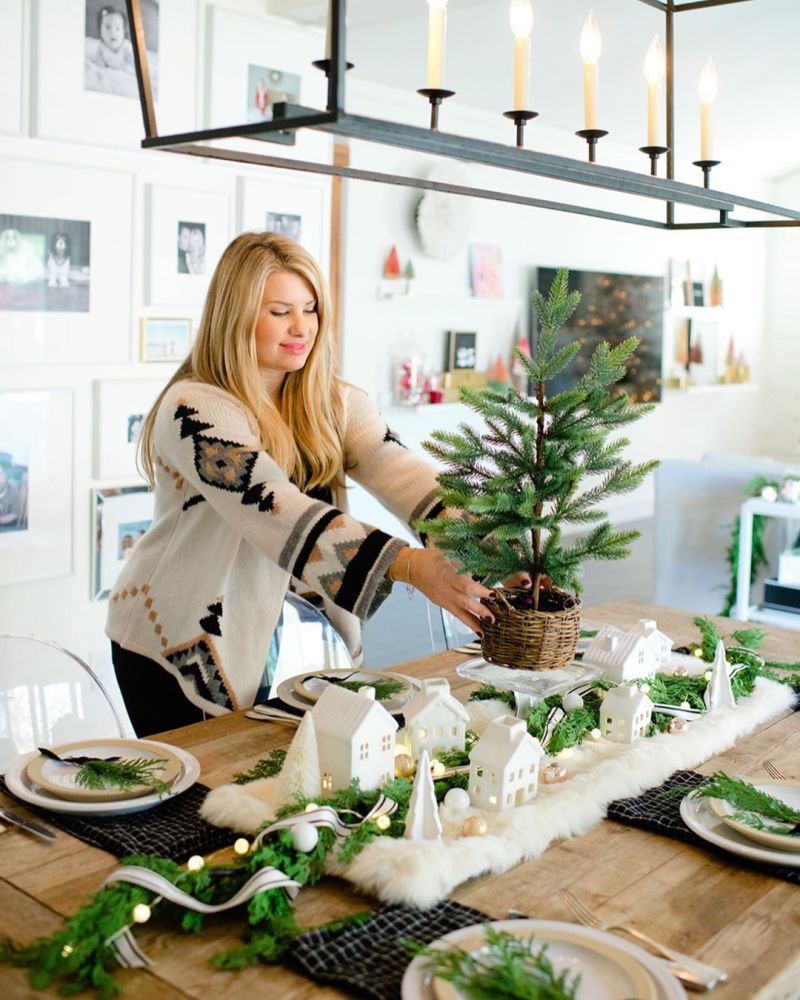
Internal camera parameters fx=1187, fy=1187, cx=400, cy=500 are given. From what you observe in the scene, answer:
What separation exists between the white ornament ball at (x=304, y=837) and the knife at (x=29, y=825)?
1.06 feet

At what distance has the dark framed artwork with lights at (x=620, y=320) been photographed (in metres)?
8.41

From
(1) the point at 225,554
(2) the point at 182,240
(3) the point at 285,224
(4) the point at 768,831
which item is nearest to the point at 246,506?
(1) the point at 225,554

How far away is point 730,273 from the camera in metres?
10.6

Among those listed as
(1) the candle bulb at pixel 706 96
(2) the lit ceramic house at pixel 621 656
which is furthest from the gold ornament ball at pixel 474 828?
(1) the candle bulb at pixel 706 96

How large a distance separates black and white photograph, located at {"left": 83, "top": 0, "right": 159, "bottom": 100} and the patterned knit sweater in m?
2.28

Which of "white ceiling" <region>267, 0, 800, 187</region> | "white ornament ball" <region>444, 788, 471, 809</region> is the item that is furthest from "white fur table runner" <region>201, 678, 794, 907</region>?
"white ceiling" <region>267, 0, 800, 187</region>

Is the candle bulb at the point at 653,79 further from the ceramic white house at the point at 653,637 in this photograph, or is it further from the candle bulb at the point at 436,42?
the ceramic white house at the point at 653,637

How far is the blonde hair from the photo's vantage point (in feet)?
7.07

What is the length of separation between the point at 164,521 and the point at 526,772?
3.15 feet

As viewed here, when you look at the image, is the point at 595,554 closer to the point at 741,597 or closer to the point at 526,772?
the point at 526,772

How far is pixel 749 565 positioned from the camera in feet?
16.5

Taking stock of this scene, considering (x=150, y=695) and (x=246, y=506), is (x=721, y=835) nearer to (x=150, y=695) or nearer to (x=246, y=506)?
(x=246, y=506)

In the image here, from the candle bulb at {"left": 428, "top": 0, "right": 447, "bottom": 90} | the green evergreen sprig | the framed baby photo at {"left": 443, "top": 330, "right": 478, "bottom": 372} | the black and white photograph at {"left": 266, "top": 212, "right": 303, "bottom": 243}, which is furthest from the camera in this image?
the framed baby photo at {"left": 443, "top": 330, "right": 478, "bottom": 372}

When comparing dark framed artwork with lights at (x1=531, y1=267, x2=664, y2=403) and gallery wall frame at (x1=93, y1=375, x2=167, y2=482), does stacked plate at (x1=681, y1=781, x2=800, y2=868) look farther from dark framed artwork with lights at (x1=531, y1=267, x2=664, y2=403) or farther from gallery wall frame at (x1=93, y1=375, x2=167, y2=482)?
dark framed artwork with lights at (x1=531, y1=267, x2=664, y2=403)
